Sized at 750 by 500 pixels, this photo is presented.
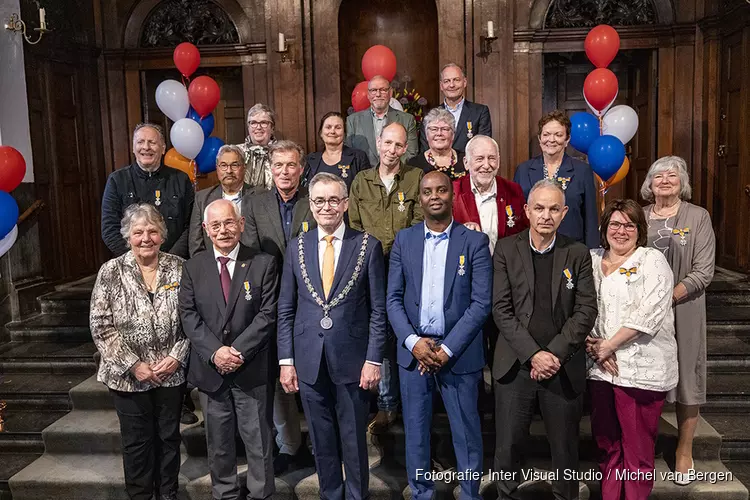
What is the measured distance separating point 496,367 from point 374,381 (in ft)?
1.88

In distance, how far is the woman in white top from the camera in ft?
9.93

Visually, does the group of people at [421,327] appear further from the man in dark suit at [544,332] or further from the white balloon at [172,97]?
the white balloon at [172,97]

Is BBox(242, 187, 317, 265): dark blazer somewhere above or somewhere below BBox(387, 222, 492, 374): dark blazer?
above

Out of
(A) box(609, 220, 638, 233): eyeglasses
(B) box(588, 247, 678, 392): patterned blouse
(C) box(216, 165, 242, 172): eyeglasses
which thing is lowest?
(B) box(588, 247, 678, 392): patterned blouse

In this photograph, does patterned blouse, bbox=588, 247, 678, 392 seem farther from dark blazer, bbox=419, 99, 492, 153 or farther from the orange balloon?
the orange balloon

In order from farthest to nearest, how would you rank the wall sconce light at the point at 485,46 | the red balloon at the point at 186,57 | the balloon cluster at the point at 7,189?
the wall sconce light at the point at 485,46, the red balloon at the point at 186,57, the balloon cluster at the point at 7,189

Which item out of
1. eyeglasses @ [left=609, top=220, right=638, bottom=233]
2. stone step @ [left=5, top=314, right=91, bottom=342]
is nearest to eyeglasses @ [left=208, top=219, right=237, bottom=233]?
eyeglasses @ [left=609, top=220, right=638, bottom=233]

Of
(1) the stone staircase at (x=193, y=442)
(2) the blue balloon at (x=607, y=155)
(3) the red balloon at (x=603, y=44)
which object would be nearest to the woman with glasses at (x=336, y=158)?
(1) the stone staircase at (x=193, y=442)

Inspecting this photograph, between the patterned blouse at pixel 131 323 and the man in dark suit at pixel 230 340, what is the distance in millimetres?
95

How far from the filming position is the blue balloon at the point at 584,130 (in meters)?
4.92

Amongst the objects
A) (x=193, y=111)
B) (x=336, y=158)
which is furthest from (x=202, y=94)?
(x=336, y=158)

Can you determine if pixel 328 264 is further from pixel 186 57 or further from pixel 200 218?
pixel 186 57

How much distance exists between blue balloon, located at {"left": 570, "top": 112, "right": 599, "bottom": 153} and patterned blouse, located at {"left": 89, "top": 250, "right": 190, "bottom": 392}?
3.18 meters

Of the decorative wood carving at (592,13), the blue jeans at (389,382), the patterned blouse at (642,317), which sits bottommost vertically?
the blue jeans at (389,382)
